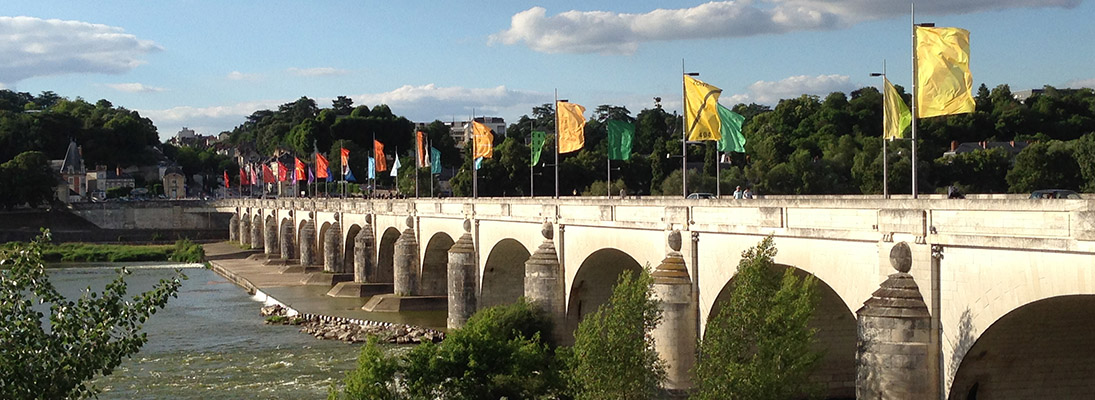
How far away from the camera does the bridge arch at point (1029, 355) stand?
20312mm

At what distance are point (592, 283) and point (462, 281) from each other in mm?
10498

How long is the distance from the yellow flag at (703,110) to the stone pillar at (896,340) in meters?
13.0

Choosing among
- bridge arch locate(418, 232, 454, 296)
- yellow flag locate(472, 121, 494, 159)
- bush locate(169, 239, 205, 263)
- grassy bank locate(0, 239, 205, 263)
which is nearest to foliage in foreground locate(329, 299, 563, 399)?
yellow flag locate(472, 121, 494, 159)

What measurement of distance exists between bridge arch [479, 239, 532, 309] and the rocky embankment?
8.04ft

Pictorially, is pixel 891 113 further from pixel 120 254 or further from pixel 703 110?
pixel 120 254

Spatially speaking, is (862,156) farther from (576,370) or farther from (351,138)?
(351,138)

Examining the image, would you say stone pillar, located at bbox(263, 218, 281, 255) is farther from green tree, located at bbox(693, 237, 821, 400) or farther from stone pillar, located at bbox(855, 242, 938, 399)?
stone pillar, located at bbox(855, 242, 938, 399)

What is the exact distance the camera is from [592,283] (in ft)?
133

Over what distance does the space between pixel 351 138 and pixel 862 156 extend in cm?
12025

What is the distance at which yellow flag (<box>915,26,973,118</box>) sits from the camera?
23.1m

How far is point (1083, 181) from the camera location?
69.3 metres

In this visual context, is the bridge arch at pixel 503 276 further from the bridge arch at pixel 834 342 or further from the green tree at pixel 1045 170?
the green tree at pixel 1045 170

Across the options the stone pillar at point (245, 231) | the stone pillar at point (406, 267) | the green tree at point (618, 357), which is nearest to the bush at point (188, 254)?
the stone pillar at point (245, 231)

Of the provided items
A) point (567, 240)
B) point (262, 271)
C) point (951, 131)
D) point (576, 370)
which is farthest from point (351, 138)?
point (576, 370)
